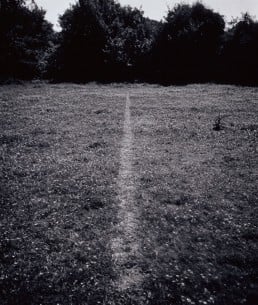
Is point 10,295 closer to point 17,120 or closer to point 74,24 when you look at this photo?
point 17,120

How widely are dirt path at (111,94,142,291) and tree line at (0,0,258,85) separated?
33.8m

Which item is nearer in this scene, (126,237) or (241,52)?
(126,237)

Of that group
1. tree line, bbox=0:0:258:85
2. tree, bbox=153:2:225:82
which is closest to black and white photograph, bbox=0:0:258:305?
tree line, bbox=0:0:258:85

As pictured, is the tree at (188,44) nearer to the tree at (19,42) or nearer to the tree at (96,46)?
the tree at (96,46)

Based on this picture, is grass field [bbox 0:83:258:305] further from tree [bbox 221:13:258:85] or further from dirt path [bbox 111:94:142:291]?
tree [bbox 221:13:258:85]

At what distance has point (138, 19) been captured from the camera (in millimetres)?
47719

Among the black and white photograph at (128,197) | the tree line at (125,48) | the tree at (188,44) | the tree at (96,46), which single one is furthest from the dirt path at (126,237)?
the tree at (188,44)

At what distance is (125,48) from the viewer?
4528cm

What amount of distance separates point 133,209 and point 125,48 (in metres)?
40.1

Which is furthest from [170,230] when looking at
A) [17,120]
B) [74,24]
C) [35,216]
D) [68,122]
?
[74,24]

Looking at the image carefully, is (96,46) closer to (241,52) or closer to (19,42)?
(19,42)

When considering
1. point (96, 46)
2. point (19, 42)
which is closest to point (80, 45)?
point (96, 46)

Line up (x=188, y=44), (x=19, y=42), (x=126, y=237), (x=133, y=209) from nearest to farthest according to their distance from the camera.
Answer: (x=126, y=237), (x=133, y=209), (x=19, y=42), (x=188, y=44)

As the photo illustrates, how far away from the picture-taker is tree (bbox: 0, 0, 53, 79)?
139 ft
